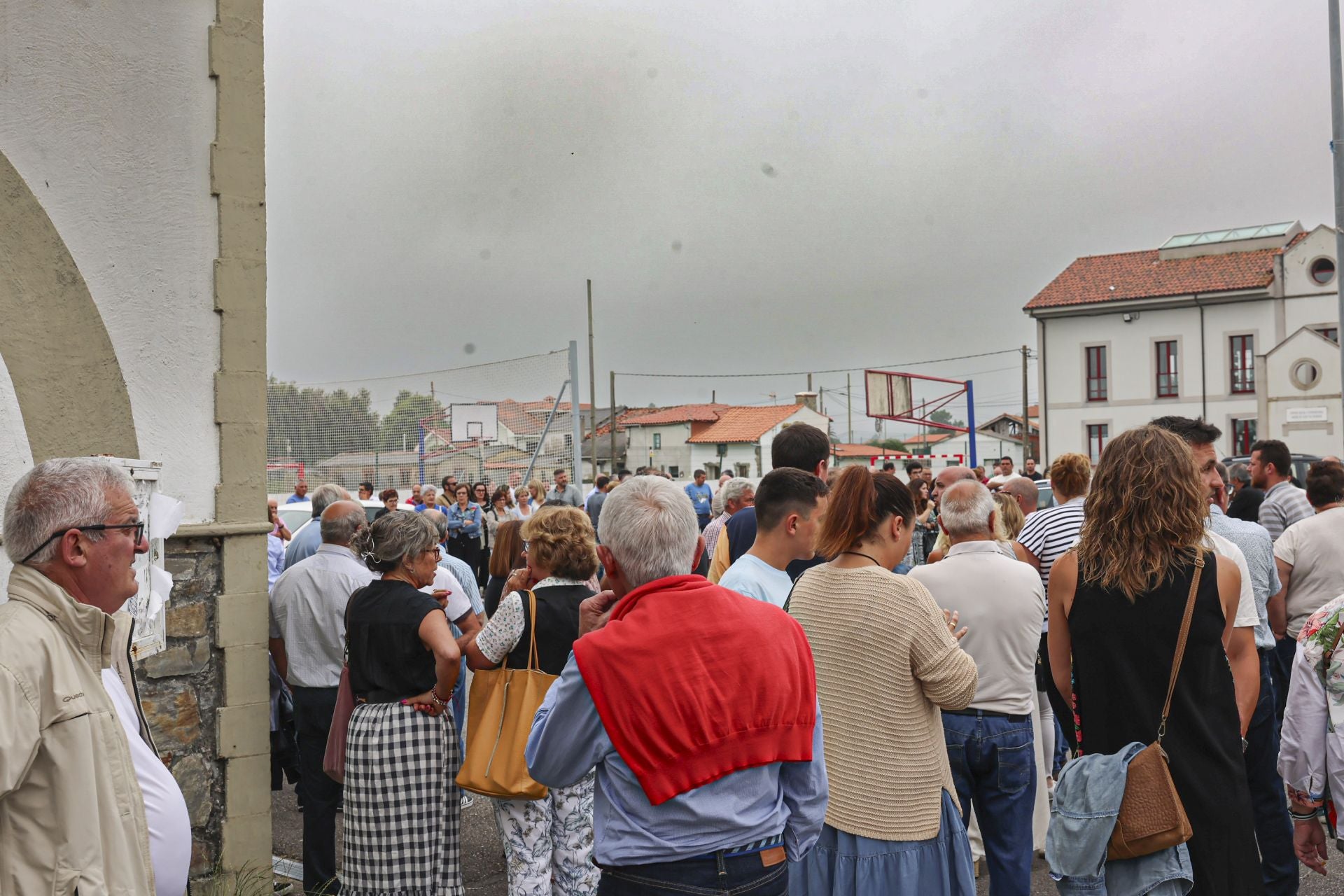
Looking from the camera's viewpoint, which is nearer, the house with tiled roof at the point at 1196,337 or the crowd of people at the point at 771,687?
the crowd of people at the point at 771,687

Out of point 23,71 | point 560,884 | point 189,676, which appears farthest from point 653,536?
point 23,71

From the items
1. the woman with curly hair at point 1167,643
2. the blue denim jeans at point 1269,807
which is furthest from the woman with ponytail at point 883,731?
the blue denim jeans at point 1269,807

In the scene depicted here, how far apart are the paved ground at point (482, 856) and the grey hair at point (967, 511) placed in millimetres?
1866

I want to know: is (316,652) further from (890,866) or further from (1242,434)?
(1242,434)

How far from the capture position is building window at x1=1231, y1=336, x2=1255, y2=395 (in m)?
41.1

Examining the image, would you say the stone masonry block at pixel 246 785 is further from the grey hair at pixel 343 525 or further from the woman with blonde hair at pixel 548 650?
the woman with blonde hair at pixel 548 650

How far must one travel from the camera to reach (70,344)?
4.93 metres

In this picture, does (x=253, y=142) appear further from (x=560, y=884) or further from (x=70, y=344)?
(x=560, y=884)

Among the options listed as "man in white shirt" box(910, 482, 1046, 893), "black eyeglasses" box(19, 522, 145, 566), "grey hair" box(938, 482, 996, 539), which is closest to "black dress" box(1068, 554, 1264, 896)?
"man in white shirt" box(910, 482, 1046, 893)

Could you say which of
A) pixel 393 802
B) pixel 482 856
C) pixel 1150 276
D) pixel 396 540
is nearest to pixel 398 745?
pixel 393 802

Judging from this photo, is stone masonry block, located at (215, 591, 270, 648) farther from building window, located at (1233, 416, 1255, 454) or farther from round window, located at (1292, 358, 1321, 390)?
building window, located at (1233, 416, 1255, 454)

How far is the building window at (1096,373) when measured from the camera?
4400 centimetres

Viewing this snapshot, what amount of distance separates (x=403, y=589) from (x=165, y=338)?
201 cm

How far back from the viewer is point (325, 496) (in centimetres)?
699
